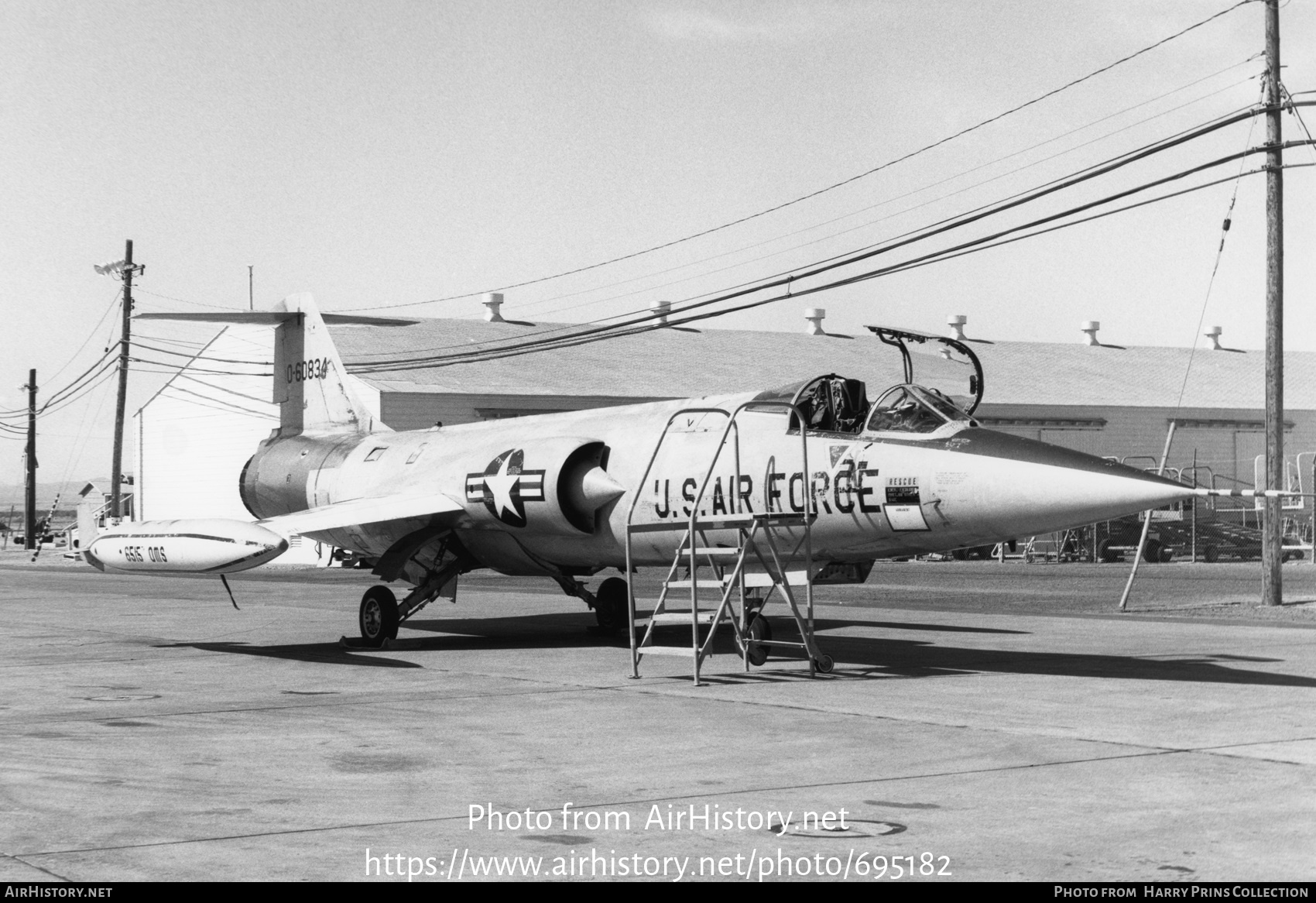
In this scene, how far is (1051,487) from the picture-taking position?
1249cm

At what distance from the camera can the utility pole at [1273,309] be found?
22453 mm

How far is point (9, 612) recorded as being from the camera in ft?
82.1

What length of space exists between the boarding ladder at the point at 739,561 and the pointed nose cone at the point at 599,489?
1.88ft

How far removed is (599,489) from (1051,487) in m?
5.62

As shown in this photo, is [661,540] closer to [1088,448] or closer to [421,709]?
[421,709]

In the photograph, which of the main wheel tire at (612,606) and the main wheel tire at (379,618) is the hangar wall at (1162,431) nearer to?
the main wheel tire at (612,606)

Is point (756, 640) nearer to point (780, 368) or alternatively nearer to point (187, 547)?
point (187, 547)

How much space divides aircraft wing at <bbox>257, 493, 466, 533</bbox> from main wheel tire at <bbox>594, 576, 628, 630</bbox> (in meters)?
2.58

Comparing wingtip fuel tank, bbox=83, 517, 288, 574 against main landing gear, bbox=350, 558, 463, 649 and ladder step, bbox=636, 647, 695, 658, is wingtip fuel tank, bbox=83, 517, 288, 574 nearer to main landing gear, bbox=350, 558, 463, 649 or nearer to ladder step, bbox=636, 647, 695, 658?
main landing gear, bbox=350, 558, 463, 649

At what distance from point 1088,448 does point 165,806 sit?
53268 mm

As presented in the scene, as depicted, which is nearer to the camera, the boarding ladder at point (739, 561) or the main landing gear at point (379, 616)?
the boarding ladder at point (739, 561)

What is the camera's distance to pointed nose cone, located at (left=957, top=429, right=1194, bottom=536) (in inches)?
473

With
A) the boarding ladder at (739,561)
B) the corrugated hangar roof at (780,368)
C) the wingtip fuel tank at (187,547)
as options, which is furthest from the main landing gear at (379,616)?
the corrugated hangar roof at (780,368)

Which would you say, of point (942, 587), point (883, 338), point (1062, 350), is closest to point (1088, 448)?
point (1062, 350)
